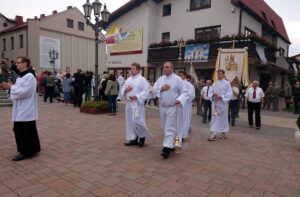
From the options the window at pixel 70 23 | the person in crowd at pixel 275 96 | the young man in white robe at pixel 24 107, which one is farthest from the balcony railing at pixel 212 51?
the window at pixel 70 23

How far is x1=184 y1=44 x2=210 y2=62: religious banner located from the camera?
17781mm

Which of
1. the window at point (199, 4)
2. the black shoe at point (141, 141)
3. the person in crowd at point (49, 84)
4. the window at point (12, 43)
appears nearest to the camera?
the black shoe at point (141, 141)

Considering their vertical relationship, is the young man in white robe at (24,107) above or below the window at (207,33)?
below

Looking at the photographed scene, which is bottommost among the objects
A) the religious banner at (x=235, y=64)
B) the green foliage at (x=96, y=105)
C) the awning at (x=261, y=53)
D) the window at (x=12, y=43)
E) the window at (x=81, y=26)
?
the green foliage at (x=96, y=105)

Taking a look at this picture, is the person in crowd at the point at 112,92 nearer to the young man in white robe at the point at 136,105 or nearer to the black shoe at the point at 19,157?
the young man in white robe at the point at 136,105

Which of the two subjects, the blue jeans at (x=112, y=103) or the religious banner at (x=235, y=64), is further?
the religious banner at (x=235, y=64)

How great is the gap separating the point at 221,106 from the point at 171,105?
8.06ft

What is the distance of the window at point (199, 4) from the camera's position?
19.1 meters

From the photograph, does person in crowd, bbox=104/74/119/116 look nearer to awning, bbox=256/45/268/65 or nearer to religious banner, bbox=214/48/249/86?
religious banner, bbox=214/48/249/86

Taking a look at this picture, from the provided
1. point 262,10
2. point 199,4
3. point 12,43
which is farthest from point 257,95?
point 12,43

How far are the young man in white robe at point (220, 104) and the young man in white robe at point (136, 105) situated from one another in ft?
6.82

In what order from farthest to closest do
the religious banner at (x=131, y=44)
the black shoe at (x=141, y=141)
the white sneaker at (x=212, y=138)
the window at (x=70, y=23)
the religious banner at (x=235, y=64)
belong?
1. the window at (x=70, y=23)
2. the religious banner at (x=131, y=44)
3. the religious banner at (x=235, y=64)
4. the white sneaker at (x=212, y=138)
5. the black shoe at (x=141, y=141)

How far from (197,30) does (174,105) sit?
1530cm

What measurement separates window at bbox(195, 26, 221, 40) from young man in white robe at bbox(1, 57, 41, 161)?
14517mm
